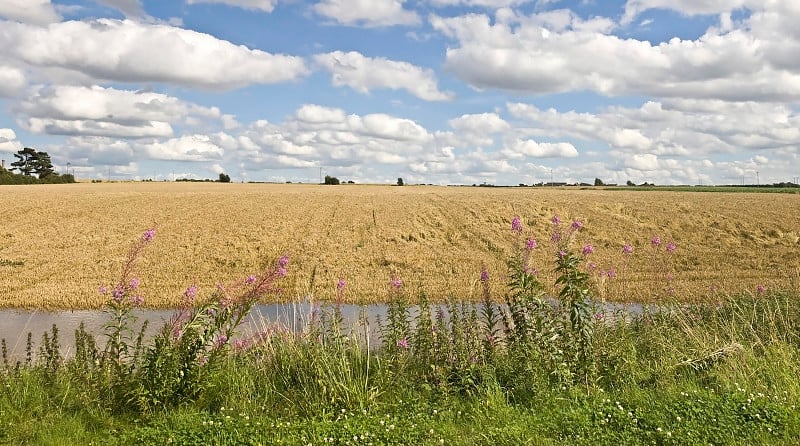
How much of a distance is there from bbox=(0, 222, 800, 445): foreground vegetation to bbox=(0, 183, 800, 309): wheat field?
2954 millimetres

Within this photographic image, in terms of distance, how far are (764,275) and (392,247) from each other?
14.6 meters

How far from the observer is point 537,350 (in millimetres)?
7012

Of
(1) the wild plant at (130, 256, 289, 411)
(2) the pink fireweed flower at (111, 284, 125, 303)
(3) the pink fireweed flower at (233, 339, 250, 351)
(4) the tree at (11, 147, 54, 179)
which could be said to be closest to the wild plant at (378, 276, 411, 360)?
(1) the wild plant at (130, 256, 289, 411)

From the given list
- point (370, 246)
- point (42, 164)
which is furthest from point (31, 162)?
point (370, 246)

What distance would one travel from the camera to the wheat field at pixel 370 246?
1948 centimetres

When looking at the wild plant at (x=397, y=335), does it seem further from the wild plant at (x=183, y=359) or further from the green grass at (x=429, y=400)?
the wild plant at (x=183, y=359)

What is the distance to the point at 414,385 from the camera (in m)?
7.03

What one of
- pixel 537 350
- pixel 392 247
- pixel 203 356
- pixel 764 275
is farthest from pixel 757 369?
pixel 392 247

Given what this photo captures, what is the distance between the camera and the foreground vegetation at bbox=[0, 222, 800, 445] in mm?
5855

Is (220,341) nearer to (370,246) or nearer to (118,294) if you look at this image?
(118,294)

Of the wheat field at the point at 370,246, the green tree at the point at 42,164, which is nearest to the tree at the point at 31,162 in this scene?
the green tree at the point at 42,164

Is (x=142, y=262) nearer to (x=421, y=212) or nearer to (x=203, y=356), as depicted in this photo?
(x=203, y=356)

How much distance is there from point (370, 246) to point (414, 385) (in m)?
21.2

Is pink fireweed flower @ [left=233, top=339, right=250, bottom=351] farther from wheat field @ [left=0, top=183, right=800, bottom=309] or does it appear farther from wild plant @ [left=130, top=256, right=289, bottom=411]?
wheat field @ [left=0, top=183, right=800, bottom=309]
